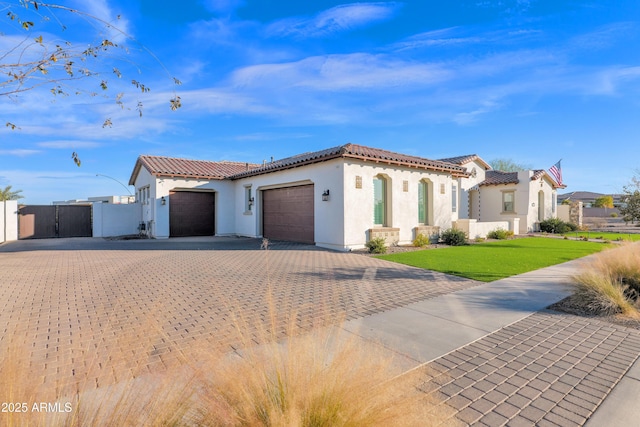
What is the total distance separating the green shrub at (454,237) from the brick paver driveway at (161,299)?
21.6 feet

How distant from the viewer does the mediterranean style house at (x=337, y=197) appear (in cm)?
1454

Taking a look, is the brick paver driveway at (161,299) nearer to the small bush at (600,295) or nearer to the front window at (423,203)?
the small bush at (600,295)

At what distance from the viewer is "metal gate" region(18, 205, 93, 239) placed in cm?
2177

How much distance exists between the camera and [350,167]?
14141 mm

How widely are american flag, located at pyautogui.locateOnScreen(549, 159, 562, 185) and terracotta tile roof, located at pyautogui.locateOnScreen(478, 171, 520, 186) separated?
2.60 metres

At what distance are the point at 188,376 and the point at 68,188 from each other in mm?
27113

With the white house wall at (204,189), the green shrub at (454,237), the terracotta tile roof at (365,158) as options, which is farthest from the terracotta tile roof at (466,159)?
the white house wall at (204,189)

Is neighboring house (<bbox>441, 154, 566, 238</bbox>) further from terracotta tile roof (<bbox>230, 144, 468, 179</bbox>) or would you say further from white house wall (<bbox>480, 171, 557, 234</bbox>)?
terracotta tile roof (<bbox>230, 144, 468, 179</bbox>)

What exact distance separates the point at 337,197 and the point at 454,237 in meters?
6.54

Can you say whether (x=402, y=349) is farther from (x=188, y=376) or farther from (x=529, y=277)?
(x=529, y=277)

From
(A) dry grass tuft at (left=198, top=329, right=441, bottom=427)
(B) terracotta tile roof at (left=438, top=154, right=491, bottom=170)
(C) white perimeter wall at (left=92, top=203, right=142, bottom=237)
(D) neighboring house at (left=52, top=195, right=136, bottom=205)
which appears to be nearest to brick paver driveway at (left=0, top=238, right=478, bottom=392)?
(A) dry grass tuft at (left=198, top=329, right=441, bottom=427)

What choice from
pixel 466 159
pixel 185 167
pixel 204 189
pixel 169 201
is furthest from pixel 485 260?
pixel 185 167

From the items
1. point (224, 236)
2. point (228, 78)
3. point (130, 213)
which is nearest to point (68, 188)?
point (130, 213)

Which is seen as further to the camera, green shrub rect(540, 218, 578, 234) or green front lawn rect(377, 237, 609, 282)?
green shrub rect(540, 218, 578, 234)
